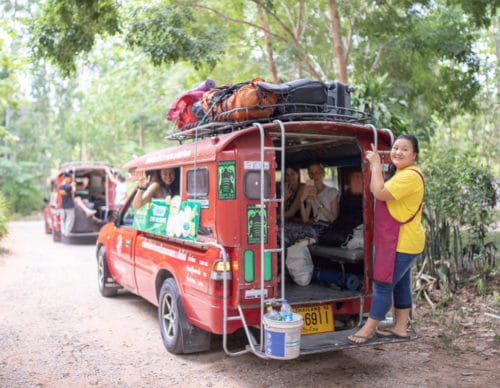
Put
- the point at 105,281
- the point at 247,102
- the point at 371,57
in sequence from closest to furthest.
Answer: the point at 247,102 → the point at 105,281 → the point at 371,57

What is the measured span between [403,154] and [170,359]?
2.98 metres

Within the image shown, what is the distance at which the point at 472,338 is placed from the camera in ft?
18.9

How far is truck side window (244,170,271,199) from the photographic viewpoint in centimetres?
Result: 443

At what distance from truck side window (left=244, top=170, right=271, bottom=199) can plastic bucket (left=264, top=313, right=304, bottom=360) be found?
105 cm

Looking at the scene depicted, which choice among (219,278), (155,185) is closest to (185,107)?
(155,185)

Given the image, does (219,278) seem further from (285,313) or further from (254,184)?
(254,184)

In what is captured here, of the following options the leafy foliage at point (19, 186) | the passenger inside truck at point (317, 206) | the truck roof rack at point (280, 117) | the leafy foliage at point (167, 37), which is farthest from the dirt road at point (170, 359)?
the leafy foliage at point (19, 186)

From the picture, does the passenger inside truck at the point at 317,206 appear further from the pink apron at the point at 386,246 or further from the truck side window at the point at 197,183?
the pink apron at the point at 386,246

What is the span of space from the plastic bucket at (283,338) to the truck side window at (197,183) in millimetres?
1340

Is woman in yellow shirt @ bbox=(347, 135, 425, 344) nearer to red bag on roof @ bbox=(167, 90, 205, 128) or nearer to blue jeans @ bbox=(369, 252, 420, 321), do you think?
blue jeans @ bbox=(369, 252, 420, 321)

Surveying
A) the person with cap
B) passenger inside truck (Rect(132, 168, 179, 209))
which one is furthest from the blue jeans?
the person with cap

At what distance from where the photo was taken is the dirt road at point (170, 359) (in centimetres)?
464

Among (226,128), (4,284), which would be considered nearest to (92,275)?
(4,284)

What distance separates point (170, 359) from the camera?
5234 millimetres
